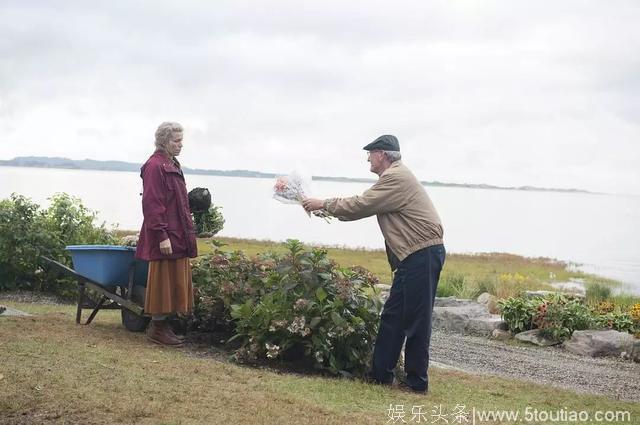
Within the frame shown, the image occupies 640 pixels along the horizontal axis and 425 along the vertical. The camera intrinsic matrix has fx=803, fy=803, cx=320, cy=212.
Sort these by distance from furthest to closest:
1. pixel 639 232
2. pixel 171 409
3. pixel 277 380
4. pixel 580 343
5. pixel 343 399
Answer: pixel 639 232 < pixel 580 343 < pixel 277 380 < pixel 343 399 < pixel 171 409

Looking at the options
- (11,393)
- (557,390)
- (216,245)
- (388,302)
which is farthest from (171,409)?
(557,390)

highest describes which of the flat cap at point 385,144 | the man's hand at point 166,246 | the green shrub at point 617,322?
the flat cap at point 385,144

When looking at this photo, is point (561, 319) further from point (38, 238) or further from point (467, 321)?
point (38, 238)

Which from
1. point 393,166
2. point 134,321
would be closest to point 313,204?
point 393,166

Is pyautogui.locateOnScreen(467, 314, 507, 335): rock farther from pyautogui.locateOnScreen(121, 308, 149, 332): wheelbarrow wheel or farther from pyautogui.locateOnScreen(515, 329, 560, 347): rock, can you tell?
pyautogui.locateOnScreen(121, 308, 149, 332): wheelbarrow wheel

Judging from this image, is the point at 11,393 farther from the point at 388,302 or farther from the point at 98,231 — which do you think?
the point at 98,231

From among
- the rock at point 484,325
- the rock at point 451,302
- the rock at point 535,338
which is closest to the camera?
the rock at point 535,338

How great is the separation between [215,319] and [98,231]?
211 inches

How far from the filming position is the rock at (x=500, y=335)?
1148 cm

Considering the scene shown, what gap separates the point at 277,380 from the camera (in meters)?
6.48

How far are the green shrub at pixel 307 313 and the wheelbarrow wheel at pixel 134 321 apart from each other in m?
1.08

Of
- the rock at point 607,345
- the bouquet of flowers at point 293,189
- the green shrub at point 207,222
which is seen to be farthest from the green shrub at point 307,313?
the rock at point 607,345

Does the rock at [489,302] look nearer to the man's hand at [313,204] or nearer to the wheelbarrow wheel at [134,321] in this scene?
the wheelbarrow wheel at [134,321]

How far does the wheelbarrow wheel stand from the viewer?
8.30 m
